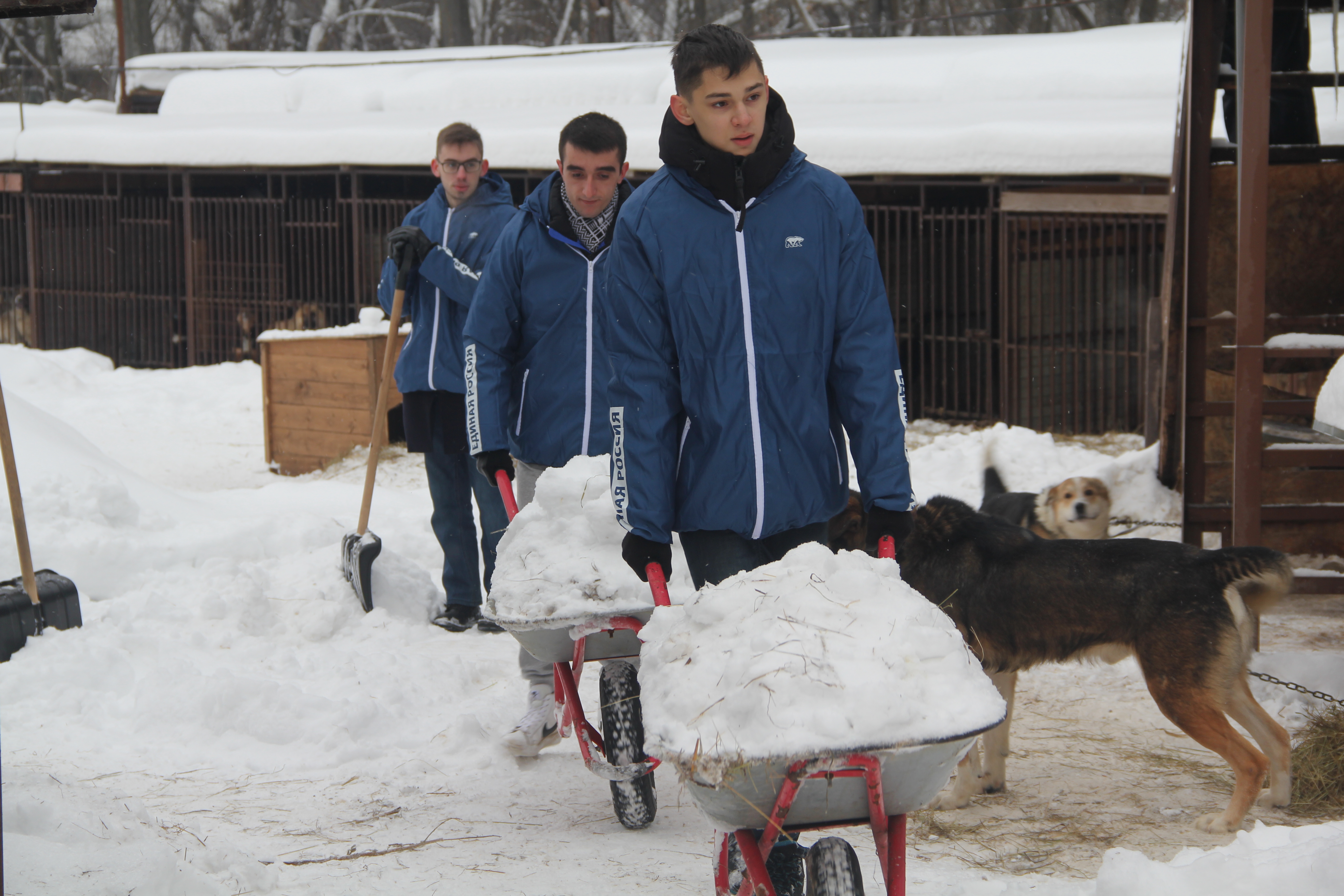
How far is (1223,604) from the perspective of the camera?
3.86 metres

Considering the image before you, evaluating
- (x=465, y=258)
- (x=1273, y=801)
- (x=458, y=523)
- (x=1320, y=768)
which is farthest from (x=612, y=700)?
(x=465, y=258)

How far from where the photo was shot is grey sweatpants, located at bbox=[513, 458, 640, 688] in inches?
172

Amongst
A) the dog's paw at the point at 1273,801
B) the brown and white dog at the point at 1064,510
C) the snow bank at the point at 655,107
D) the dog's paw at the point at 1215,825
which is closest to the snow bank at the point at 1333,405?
the dog's paw at the point at 1273,801

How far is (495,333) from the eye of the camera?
14.6 ft

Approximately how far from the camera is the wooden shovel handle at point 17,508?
180 inches

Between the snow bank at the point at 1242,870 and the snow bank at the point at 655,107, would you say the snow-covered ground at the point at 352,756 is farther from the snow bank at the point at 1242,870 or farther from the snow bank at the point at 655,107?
the snow bank at the point at 655,107

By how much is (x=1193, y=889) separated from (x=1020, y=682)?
293 centimetres

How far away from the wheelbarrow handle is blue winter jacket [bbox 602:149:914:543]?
0.10 m

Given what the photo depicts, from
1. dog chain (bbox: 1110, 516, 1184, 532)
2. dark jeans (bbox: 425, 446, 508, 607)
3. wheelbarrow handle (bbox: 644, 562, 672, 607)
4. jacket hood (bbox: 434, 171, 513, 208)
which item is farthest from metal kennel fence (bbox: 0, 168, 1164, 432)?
wheelbarrow handle (bbox: 644, 562, 672, 607)

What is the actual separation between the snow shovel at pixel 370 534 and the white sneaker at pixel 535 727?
1.77 m

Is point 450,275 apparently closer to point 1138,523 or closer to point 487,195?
point 487,195

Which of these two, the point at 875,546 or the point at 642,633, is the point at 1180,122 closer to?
the point at 875,546

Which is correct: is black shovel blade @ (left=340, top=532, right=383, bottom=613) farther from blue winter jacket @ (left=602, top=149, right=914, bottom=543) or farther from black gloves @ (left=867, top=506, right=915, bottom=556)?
black gloves @ (left=867, top=506, right=915, bottom=556)

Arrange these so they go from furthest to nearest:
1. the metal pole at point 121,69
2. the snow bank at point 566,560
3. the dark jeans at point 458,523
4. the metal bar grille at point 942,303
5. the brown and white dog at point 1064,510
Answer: the metal pole at point 121,69, the metal bar grille at point 942,303, the brown and white dog at point 1064,510, the dark jeans at point 458,523, the snow bank at point 566,560
